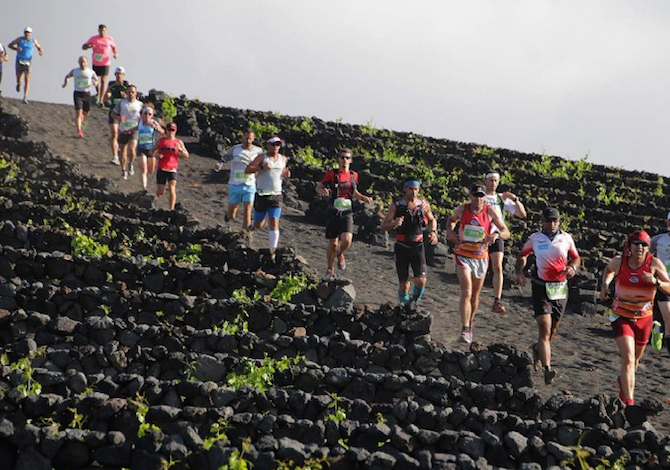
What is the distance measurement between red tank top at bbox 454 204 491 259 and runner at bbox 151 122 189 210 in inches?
247

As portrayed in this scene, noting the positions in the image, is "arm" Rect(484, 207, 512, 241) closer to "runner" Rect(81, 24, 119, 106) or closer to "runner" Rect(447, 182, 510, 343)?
"runner" Rect(447, 182, 510, 343)

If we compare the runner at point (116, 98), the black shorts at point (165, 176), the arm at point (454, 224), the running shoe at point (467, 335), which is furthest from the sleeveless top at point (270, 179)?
the runner at point (116, 98)

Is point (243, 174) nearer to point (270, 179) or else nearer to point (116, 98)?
point (270, 179)

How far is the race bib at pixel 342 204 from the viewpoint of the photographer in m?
15.7

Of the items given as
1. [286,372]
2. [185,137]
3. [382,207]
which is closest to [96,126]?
[185,137]

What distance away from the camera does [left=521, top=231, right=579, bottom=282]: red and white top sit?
1329cm

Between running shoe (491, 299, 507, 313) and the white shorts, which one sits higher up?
the white shorts

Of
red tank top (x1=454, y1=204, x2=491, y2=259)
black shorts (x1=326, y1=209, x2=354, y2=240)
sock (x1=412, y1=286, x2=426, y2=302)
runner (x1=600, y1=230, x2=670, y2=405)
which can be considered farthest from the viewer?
black shorts (x1=326, y1=209, x2=354, y2=240)

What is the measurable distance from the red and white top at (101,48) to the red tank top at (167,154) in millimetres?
7866

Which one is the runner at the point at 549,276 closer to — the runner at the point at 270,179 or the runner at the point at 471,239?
the runner at the point at 471,239

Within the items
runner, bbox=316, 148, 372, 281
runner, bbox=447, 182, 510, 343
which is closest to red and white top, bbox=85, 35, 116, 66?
runner, bbox=316, 148, 372, 281

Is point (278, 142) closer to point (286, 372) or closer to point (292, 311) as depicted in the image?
point (292, 311)

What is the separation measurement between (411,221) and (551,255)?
2.05 metres

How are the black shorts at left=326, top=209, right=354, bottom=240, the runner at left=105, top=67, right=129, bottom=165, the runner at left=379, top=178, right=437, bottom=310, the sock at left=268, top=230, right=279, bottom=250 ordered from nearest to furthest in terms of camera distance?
1. the runner at left=379, top=178, right=437, bottom=310
2. the black shorts at left=326, top=209, right=354, bottom=240
3. the sock at left=268, top=230, right=279, bottom=250
4. the runner at left=105, top=67, right=129, bottom=165
